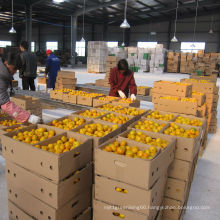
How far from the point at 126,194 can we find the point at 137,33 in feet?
83.3

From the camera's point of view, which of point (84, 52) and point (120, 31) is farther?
point (84, 52)

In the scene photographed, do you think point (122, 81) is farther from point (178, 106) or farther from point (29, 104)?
point (29, 104)

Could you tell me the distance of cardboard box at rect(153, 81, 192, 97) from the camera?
391 cm

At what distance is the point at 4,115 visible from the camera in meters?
3.31

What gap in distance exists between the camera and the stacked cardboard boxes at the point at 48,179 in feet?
5.29

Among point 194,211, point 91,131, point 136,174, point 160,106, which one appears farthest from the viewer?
point 160,106

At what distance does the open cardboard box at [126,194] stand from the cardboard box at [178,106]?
6.21ft

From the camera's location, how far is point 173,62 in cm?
2062

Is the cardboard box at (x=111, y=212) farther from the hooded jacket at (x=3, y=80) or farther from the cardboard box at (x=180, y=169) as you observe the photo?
the hooded jacket at (x=3, y=80)

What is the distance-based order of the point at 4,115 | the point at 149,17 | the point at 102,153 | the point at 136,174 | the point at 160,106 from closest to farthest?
1. the point at 136,174
2. the point at 102,153
3. the point at 4,115
4. the point at 160,106
5. the point at 149,17

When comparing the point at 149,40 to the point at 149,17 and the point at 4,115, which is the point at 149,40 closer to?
the point at 149,17

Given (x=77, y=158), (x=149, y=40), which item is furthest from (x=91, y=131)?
(x=149, y=40)

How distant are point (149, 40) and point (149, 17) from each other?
101 inches

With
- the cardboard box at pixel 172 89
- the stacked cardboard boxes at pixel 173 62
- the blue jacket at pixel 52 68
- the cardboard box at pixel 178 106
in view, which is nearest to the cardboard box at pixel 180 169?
the cardboard box at pixel 178 106
